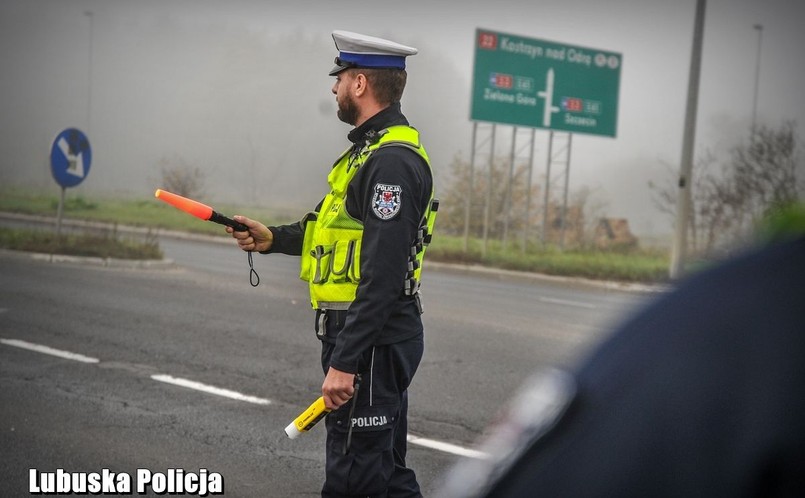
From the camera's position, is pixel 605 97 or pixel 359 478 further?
pixel 605 97

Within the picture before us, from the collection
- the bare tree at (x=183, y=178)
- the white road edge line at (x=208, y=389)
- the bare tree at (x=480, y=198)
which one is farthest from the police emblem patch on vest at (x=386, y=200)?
the bare tree at (x=183, y=178)

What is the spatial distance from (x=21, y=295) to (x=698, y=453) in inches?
430

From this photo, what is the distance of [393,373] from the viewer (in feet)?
10.9

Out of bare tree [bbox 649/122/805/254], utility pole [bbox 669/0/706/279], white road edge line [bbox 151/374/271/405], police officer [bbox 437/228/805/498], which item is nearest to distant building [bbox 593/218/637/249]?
bare tree [bbox 649/122/805/254]

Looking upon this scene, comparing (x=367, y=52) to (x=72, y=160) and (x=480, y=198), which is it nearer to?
(x=72, y=160)

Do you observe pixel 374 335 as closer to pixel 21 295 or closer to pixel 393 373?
pixel 393 373

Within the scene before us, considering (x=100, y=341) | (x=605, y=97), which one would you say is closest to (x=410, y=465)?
(x=100, y=341)

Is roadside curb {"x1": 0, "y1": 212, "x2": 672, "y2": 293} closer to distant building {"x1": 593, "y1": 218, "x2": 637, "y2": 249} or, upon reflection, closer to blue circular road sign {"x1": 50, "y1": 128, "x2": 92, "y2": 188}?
blue circular road sign {"x1": 50, "y1": 128, "x2": 92, "y2": 188}

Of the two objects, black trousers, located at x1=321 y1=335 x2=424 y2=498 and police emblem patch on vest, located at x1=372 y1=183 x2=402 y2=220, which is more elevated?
police emblem patch on vest, located at x1=372 y1=183 x2=402 y2=220

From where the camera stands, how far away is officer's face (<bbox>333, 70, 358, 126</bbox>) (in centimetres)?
343

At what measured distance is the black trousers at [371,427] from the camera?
3.19m

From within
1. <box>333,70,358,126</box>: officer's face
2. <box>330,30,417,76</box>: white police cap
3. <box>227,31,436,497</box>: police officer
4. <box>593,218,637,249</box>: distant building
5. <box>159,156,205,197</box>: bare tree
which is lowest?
<box>593,218,637,249</box>: distant building

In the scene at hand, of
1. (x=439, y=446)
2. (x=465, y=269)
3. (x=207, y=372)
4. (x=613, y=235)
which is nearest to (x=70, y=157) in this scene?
(x=207, y=372)

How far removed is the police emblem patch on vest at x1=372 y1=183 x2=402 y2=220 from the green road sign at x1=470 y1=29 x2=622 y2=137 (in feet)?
59.7
